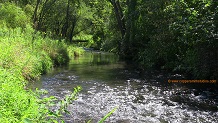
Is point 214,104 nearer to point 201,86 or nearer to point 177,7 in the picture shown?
point 201,86

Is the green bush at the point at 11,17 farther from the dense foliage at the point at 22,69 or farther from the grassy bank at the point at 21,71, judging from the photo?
the grassy bank at the point at 21,71

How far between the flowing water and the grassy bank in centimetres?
116

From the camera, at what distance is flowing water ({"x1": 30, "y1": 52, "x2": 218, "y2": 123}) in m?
7.79

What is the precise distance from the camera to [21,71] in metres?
11.6

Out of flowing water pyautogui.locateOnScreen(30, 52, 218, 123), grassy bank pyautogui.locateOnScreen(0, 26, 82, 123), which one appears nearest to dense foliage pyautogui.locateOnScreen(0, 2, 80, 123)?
grassy bank pyautogui.locateOnScreen(0, 26, 82, 123)

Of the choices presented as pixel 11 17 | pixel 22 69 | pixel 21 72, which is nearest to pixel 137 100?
pixel 21 72

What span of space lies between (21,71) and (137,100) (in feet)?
17.8

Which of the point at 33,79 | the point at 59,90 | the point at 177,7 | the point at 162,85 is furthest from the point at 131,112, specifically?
the point at 177,7

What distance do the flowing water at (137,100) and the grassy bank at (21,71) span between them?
1.16 m

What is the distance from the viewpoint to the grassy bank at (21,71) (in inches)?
166

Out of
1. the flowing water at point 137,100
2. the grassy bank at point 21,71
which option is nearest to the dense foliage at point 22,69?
the grassy bank at point 21,71

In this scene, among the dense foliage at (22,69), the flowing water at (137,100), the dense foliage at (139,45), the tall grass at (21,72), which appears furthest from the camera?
the flowing water at (137,100)

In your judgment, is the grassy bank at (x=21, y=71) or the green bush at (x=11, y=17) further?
the green bush at (x=11, y=17)

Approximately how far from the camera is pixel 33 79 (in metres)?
13.0
